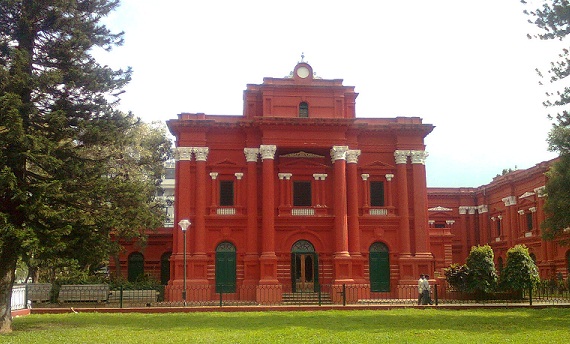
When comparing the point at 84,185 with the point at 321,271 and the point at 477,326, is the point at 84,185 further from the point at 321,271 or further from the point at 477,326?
the point at 321,271

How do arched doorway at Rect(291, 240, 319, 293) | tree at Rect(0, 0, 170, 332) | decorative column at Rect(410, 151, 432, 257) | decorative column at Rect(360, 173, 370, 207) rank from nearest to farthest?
tree at Rect(0, 0, 170, 332), arched doorway at Rect(291, 240, 319, 293), decorative column at Rect(410, 151, 432, 257), decorative column at Rect(360, 173, 370, 207)

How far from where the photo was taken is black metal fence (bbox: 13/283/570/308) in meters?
29.3

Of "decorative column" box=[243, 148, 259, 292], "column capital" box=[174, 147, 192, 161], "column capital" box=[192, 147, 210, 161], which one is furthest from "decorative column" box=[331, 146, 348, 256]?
"column capital" box=[174, 147, 192, 161]

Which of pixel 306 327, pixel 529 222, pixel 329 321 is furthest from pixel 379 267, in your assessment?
pixel 529 222

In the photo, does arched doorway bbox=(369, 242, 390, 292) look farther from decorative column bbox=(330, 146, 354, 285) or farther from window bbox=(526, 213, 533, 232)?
window bbox=(526, 213, 533, 232)

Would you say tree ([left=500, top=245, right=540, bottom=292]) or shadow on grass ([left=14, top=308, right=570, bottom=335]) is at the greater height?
tree ([left=500, top=245, right=540, bottom=292])

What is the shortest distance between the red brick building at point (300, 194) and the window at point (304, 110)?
57 millimetres

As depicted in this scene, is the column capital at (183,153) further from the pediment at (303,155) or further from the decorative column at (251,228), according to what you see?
the pediment at (303,155)

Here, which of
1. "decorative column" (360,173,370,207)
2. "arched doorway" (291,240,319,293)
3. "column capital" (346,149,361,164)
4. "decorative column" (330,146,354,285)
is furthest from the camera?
"decorative column" (360,173,370,207)

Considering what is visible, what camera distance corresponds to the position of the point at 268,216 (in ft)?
111

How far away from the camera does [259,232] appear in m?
34.8

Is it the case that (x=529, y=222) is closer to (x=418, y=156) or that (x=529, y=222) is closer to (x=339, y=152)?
(x=418, y=156)

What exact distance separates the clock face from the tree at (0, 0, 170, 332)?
17072mm

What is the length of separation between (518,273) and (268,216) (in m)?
12.9
